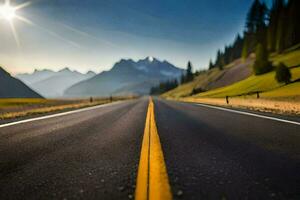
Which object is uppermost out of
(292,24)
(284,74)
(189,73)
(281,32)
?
(292,24)

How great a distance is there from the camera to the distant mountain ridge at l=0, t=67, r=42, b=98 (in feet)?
551

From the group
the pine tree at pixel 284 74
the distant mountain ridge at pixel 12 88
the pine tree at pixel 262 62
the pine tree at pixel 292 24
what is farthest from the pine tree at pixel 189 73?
the distant mountain ridge at pixel 12 88

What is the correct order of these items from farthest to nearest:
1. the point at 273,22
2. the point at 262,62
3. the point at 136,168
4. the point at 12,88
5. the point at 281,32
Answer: the point at 12,88, the point at 273,22, the point at 281,32, the point at 262,62, the point at 136,168

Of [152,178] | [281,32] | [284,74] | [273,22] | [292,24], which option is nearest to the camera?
[152,178]

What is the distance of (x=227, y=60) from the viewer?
400 feet

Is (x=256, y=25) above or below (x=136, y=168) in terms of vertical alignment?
above

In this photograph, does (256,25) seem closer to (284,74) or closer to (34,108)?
(284,74)

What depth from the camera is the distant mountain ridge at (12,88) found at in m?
168

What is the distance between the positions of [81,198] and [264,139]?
11.4 feet

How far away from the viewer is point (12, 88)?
17450 centimetres

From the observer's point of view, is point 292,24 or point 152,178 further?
point 292,24

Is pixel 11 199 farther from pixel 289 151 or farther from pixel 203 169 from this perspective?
pixel 289 151

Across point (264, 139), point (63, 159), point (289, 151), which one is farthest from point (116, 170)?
point (264, 139)

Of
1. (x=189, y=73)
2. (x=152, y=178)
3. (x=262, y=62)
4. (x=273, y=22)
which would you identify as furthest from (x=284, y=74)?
(x=189, y=73)
